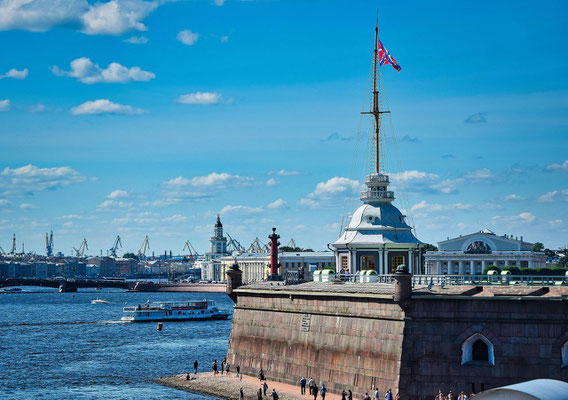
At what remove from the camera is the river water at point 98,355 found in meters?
57.5

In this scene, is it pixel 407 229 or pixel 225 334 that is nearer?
pixel 407 229

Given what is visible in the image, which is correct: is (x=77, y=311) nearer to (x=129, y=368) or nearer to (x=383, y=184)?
(x=129, y=368)

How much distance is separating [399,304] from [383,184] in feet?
66.4

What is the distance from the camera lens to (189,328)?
110 m

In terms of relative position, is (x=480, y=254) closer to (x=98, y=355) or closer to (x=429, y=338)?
(x=98, y=355)

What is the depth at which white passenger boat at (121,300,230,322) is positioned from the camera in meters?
122

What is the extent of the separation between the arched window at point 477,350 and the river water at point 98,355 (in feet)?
52.7

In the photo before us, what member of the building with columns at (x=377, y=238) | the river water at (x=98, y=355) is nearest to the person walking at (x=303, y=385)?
the river water at (x=98, y=355)

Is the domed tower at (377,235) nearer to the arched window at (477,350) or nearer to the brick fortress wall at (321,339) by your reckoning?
the brick fortress wall at (321,339)

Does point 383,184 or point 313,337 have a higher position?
point 383,184

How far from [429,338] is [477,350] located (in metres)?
2.19

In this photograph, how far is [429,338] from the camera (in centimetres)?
4272

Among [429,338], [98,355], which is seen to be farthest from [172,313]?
[429,338]

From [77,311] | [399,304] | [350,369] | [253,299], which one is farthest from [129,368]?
[77,311]
